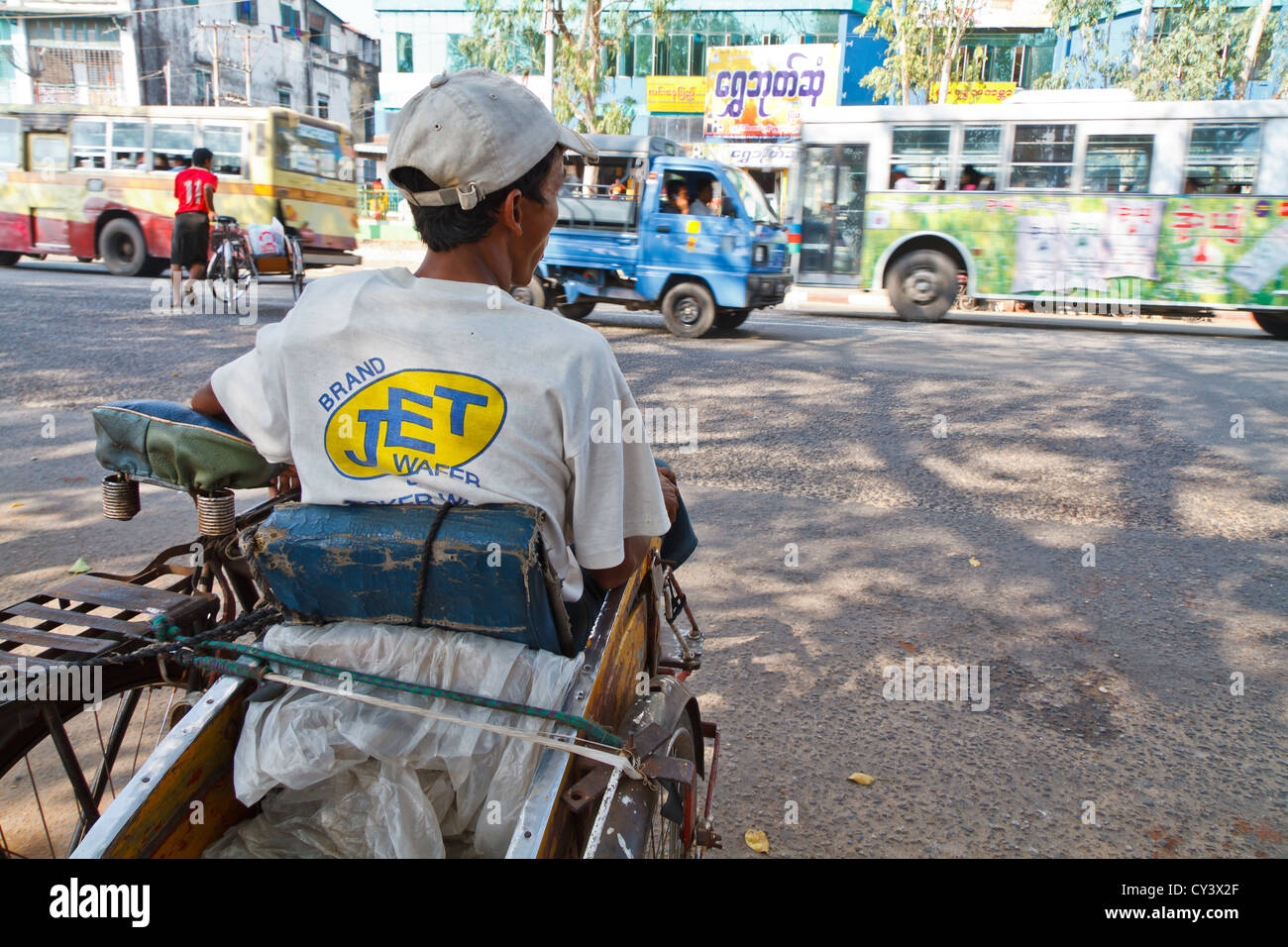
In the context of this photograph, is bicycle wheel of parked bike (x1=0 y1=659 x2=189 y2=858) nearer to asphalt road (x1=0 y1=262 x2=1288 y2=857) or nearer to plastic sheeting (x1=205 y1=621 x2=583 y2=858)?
plastic sheeting (x1=205 y1=621 x2=583 y2=858)

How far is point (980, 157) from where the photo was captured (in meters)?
→ 13.5

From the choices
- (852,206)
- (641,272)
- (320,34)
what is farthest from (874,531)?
(320,34)

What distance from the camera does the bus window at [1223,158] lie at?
12.3 metres

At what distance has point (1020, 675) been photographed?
126 inches

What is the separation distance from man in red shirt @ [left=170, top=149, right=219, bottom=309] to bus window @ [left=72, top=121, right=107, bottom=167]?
6.19 metres

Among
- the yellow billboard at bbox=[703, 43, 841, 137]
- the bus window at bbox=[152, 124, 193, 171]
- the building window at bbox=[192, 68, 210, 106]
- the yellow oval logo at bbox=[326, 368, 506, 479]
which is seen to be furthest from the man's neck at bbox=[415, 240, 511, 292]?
the building window at bbox=[192, 68, 210, 106]

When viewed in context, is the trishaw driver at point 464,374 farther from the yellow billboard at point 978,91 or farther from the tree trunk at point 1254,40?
the yellow billboard at point 978,91

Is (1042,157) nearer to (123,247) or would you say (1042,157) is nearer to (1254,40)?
(1254,40)

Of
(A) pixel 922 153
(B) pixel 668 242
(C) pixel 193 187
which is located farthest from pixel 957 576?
(A) pixel 922 153

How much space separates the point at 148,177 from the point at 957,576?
616 inches

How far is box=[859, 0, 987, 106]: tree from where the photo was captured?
22.7 metres

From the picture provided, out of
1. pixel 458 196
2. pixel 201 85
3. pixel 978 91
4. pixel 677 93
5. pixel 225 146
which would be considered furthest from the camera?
pixel 201 85

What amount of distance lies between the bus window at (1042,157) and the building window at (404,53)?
25956 millimetres

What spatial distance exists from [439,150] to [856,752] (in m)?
2.02
